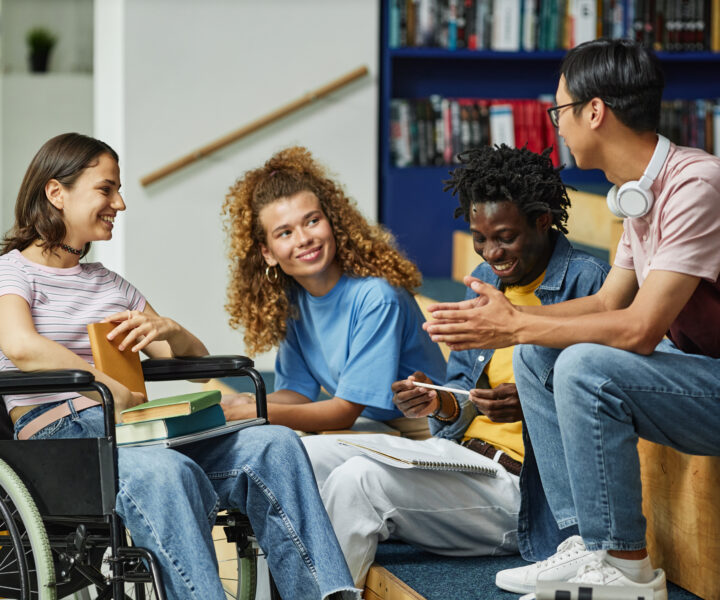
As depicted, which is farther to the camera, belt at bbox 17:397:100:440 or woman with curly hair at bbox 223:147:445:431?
woman with curly hair at bbox 223:147:445:431

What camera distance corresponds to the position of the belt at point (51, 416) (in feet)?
6.47

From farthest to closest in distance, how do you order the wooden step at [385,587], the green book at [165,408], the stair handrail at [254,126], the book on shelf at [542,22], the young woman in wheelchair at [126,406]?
the book on shelf at [542,22] < the stair handrail at [254,126] < the wooden step at [385,587] < the green book at [165,408] < the young woman in wheelchair at [126,406]

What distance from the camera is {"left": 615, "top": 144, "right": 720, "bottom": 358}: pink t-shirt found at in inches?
63.9

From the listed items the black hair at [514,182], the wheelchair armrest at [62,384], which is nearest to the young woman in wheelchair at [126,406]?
the wheelchair armrest at [62,384]

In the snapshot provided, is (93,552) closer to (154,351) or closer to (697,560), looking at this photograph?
(154,351)

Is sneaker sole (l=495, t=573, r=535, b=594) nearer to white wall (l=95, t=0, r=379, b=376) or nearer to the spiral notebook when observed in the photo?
the spiral notebook

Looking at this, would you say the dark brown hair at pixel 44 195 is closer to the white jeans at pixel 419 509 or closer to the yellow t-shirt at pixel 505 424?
the white jeans at pixel 419 509

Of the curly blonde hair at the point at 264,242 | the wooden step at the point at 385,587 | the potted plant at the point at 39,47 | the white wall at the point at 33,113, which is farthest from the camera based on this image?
the potted plant at the point at 39,47

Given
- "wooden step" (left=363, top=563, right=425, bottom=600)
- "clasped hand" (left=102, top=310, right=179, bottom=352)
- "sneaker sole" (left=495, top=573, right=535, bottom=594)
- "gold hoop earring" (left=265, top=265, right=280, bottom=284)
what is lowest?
"wooden step" (left=363, top=563, right=425, bottom=600)

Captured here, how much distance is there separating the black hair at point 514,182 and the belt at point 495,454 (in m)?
0.48

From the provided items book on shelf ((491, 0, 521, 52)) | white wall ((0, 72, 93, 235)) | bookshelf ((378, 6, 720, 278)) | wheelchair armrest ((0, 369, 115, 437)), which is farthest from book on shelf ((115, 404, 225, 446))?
white wall ((0, 72, 93, 235))

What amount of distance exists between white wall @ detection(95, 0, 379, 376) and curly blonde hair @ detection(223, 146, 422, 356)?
1.94m

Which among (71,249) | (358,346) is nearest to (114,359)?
(71,249)

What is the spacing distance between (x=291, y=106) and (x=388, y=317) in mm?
2257
